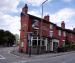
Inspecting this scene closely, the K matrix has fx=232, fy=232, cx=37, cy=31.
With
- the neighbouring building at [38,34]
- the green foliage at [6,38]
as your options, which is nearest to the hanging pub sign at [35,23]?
the neighbouring building at [38,34]

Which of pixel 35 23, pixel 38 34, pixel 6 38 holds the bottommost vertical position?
pixel 38 34

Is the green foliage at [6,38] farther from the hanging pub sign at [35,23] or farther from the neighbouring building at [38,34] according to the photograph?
the hanging pub sign at [35,23]

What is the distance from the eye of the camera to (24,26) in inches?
2156

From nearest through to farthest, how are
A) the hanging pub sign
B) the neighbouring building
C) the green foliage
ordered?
the neighbouring building
the hanging pub sign
the green foliage

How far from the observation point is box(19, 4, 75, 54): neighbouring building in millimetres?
50916

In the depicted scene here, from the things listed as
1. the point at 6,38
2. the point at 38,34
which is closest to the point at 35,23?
the point at 38,34

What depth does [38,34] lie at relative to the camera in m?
53.1

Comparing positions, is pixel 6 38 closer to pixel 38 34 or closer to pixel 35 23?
pixel 35 23

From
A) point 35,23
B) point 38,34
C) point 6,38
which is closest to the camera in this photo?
point 38,34

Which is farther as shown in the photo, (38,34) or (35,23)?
(35,23)

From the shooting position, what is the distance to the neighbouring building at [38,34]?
5092 centimetres

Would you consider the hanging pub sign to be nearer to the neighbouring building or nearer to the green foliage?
the neighbouring building

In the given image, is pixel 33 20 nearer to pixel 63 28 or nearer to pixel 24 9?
pixel 24 9

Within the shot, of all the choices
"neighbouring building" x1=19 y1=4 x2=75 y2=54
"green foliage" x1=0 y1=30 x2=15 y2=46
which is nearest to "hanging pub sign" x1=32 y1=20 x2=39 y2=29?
"neighbouring building" x1=19 y1=4 x2=75 y2=54
